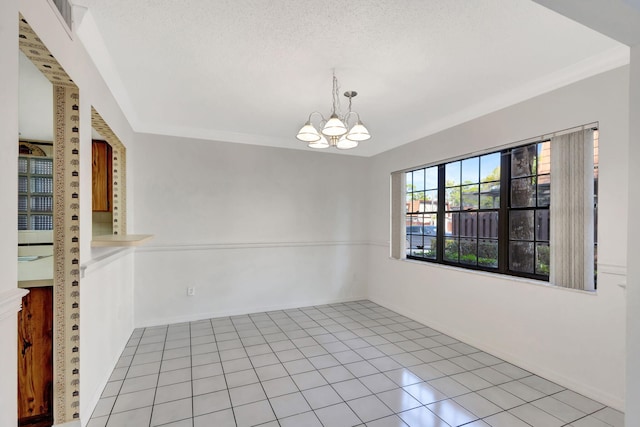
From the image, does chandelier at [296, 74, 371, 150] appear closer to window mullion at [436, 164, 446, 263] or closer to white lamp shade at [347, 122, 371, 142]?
white lamp shade at [347, 122, 371, 142]

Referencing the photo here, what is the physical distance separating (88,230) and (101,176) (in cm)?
226

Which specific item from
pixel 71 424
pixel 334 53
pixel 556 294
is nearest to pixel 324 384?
pixel 71 424

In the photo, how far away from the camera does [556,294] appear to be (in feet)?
8.67

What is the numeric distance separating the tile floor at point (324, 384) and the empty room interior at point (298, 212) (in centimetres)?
2

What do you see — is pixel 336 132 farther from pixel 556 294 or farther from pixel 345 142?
pixel 556 294

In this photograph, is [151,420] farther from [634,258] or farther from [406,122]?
[406,122]

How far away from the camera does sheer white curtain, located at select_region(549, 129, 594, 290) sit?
97.7 inches

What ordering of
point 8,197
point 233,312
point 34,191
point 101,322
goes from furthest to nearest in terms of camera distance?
point 233,312
point 34,191
point 101,322
point 8,197

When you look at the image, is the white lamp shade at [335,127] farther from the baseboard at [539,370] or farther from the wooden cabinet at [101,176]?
the wooden cabinet at [101,176]

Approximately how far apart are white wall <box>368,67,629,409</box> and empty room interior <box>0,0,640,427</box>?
16 millimetres

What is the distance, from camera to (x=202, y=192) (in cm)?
431

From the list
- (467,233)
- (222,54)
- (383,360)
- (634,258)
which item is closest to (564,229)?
(467,233)

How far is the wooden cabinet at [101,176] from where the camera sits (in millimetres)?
3922

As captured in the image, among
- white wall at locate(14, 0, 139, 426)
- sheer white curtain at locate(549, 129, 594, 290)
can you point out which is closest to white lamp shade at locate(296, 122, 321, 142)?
white wall at locate(14, 0, 139, 426)
